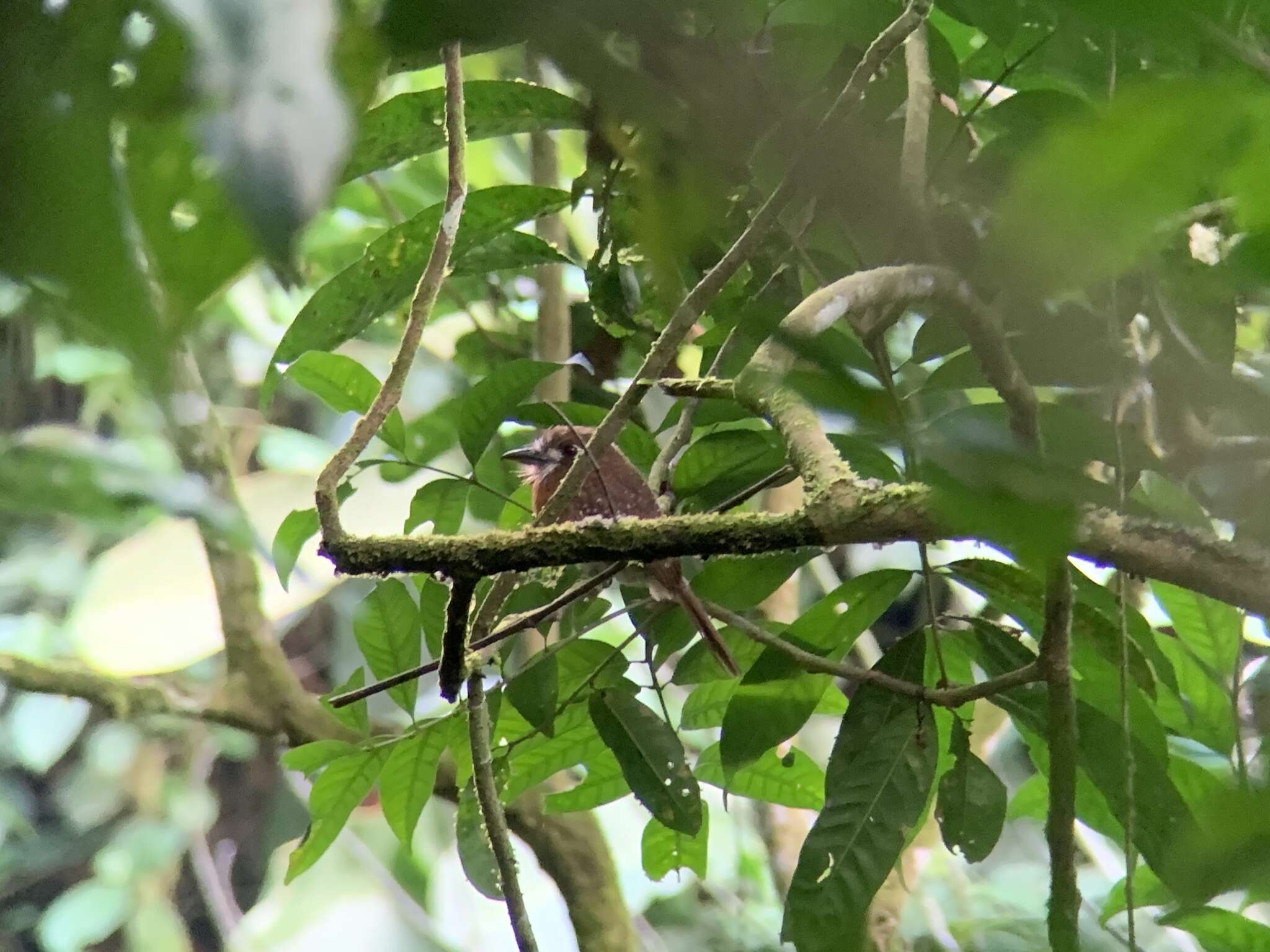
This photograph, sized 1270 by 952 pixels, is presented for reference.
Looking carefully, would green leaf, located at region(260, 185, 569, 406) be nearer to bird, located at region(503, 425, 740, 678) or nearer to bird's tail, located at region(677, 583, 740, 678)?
bird, located at region(503, 425, 740, 678)

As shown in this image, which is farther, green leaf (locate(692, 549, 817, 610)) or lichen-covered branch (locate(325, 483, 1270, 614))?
green leaf (locate(692, 549, 817, 610))

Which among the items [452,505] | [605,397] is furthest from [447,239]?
[605,397]

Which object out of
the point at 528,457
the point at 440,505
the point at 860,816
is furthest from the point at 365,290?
the point at 528,457

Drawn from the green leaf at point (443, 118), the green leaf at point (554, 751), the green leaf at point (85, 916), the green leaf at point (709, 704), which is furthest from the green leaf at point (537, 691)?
the green leaf at point (85, 916)

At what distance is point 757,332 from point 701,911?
5.68 feet

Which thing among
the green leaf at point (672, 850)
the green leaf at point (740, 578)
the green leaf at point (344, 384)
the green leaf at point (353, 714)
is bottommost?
the green leaf at point (672, 850)

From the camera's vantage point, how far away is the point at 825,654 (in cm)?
89

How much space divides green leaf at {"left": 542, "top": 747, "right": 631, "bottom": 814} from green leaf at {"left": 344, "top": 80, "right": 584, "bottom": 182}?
2.00ft

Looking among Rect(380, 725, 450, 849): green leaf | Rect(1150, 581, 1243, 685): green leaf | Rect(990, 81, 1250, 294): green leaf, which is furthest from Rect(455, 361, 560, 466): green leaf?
Rect(990, 81, 1250, 294): green leaf

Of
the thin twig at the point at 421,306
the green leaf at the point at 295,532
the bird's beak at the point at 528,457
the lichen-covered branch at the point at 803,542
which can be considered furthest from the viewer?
the bird's beak at the point at 528,457

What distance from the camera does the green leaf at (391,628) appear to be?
107 cm

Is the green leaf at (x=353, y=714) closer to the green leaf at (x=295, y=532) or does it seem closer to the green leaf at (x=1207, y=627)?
the green leaf at (x=295, y=532)

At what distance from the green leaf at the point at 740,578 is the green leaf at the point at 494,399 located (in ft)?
0.74

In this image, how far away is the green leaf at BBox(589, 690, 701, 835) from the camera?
956mm
